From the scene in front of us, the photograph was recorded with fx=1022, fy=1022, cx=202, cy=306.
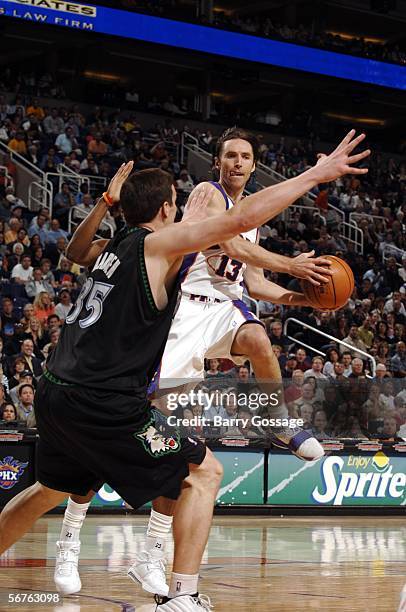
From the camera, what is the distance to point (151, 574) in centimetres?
535

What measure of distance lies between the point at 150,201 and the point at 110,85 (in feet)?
72.5

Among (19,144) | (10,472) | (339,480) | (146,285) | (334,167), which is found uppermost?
(19,144)

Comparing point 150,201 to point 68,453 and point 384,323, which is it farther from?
point 384,323

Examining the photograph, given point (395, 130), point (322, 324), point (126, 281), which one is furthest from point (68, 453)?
point (395, 130)

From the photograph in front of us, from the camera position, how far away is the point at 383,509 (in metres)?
12.4

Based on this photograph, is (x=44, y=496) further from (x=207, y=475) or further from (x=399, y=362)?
(x=399, y=362)

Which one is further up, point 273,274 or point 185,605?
point 273,274

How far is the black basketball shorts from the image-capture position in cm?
440

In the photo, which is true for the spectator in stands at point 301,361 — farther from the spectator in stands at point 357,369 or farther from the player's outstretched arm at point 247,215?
the player's outstretched arm at point 247,215

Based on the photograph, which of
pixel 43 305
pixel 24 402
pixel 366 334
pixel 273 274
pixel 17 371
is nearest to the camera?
pixel 24 402

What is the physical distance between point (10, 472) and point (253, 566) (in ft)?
14.1

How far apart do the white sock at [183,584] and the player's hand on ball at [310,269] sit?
1930 millimetres

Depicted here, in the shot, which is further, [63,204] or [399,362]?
[63,204]

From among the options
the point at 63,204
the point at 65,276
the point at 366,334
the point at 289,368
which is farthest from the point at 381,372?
the point at 63,204
